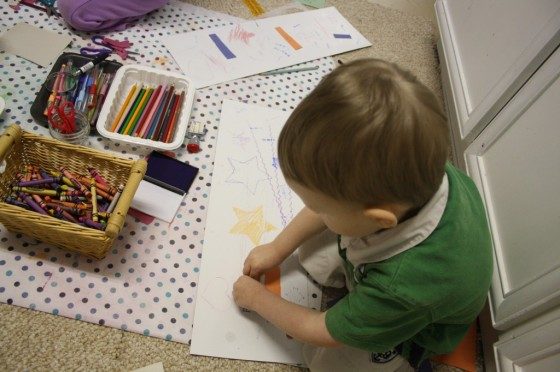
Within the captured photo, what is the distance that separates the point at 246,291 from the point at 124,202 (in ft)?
0.67

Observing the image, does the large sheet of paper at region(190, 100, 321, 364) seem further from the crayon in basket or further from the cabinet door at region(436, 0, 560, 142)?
the cabinet door at region(436, 0, 560, 142)

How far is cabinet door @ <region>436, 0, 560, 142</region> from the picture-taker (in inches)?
26.8

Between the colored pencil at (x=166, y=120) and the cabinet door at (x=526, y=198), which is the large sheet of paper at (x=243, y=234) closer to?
the colored pencil at (x=166, y=120)

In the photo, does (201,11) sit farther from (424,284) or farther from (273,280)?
(424,284)

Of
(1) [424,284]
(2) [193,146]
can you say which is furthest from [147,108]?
(1) [424,284]

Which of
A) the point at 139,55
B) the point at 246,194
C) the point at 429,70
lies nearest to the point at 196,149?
the point at 246,194

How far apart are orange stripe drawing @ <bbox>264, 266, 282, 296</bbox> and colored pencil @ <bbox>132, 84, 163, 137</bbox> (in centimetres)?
34

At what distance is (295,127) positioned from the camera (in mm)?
365

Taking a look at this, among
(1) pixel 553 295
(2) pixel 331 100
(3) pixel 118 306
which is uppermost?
(2) pixel 331 100

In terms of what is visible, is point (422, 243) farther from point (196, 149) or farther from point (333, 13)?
point (333, 13)

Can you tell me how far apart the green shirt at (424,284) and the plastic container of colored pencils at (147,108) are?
424 mm

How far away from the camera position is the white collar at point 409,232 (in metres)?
0.42

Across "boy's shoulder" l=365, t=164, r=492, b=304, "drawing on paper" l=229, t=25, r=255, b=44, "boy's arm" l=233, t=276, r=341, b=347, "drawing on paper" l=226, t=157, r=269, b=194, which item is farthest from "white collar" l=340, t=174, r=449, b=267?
"drawing on paper" l=229, t=25, r=255, b=44

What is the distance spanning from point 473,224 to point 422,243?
0.26ft
